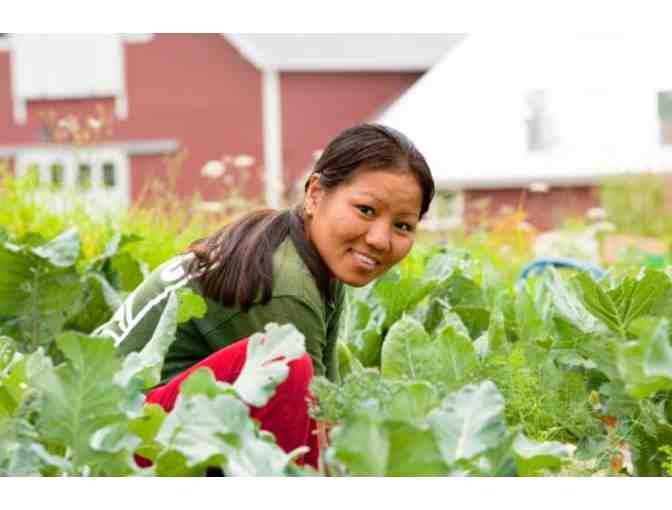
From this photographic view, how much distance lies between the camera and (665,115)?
1972 centimetres

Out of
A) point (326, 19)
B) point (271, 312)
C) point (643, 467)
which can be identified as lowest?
point (643, 467)

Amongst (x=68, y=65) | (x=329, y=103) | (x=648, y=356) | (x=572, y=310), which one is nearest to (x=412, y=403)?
(x=648, y=356)

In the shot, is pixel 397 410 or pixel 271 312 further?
pixel 271 312

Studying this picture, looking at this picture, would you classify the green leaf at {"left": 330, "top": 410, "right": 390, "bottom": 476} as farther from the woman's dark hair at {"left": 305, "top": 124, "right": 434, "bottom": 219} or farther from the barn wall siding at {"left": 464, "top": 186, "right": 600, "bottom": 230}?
the barn wall siding at {"left": 464, "top": 186, "right": 600, "bottom": 230}

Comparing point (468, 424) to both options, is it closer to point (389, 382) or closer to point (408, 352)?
point (389, 382)

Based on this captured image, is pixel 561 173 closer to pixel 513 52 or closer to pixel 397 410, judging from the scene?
pixel 513 52

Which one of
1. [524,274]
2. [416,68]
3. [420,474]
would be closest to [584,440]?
[420,474]

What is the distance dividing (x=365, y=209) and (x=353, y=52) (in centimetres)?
2332

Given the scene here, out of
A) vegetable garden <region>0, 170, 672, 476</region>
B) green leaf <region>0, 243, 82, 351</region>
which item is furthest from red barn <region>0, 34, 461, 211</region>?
green leaf <region>0, 243, 82, 351</region>

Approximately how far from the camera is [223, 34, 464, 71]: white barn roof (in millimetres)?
24578

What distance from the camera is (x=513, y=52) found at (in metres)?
20.0

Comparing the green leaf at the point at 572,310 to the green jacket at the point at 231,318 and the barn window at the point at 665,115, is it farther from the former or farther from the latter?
the barn window at the point at 665,115
